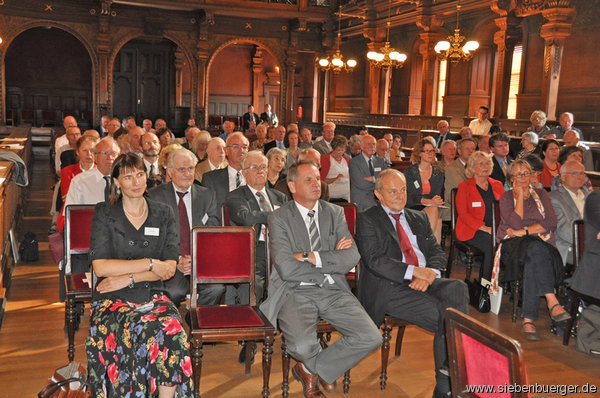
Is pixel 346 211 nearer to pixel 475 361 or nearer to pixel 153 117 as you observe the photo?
pixel 475 361

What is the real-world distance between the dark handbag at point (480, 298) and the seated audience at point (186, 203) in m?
Answer: 2.34

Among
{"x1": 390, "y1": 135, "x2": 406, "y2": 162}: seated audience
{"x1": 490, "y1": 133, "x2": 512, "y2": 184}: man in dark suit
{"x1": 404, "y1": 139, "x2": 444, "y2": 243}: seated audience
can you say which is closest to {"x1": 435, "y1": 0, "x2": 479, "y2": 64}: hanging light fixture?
A: {"x1": 390, "y1": 135, "x2": 406, "y2": 162}: seated audience

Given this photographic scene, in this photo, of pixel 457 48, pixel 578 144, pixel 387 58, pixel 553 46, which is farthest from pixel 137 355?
pixel 387 58

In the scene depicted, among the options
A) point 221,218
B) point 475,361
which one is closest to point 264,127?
point 221,218

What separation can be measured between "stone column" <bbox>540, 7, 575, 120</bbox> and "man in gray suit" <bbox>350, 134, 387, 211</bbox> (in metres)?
5.83

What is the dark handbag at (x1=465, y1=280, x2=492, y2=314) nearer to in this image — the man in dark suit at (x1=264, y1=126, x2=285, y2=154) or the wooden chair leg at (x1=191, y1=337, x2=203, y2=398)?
the wooden chair leg at (x1=191, y1=337, x2=203, y2=398)

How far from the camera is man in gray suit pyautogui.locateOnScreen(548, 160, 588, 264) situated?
4.94 m

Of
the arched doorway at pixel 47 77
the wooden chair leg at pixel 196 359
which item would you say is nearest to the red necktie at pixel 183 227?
the wooden chair leg at pixel 196 359

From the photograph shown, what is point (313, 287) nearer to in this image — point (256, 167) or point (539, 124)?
point (256, 167)

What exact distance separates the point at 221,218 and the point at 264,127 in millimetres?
6052

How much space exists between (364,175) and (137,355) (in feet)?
14.0

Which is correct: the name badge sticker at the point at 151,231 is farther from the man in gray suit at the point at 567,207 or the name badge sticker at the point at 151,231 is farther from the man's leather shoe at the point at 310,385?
the man in gray suit at the point at 567,207

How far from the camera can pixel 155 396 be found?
9.67ft

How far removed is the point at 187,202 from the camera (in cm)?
412
